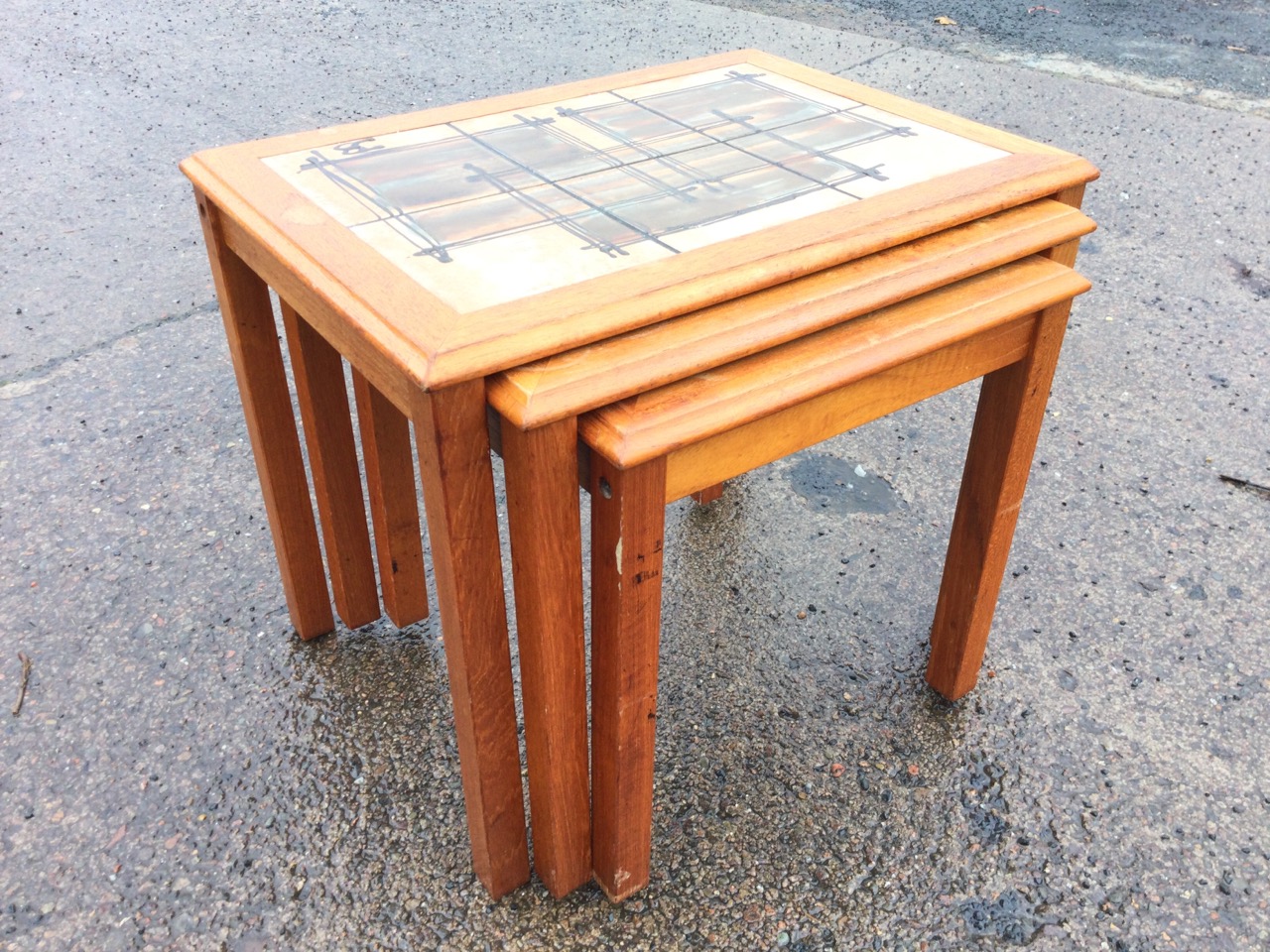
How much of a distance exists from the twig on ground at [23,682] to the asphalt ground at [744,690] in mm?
14

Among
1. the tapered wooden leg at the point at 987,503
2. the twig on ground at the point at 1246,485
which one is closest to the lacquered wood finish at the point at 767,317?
the tapered wooden leg at the point at 987,503

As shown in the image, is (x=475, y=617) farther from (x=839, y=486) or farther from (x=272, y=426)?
(x=839, y=486)

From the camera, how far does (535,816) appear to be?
129 cm

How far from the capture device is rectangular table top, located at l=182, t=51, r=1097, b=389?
102 cm

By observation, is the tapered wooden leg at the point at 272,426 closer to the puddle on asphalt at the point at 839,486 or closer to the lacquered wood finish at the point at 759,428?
the lacquered wood finish at the point at 759,428

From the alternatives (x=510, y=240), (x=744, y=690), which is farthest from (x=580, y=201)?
(x=744, y=690)

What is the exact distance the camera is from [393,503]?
158 centimetres

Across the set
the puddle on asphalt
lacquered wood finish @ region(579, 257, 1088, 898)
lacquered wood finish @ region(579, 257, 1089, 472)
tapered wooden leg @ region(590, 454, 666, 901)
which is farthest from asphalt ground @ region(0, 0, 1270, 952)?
lacquered wood finish @ region(579, 257, 1089, 472)

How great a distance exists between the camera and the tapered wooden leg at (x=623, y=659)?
3.33 feet

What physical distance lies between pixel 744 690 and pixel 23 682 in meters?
1.13

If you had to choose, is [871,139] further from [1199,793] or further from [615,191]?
[1199,793]

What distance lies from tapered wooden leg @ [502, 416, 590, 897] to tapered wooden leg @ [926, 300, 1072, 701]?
0.63 meters

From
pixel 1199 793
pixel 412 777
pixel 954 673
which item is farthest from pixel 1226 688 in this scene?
pixel 412 777

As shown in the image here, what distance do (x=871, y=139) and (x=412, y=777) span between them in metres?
1.11
